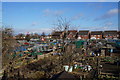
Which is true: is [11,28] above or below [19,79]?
above

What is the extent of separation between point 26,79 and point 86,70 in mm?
3701

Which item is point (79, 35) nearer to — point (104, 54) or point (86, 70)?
point (104, 54)

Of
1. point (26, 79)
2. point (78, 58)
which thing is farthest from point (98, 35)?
point (26, 79)

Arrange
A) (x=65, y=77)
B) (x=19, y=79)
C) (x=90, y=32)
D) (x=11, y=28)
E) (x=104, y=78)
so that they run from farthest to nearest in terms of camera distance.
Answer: (x=90, y=32)
(x=11, y=28)
(x=104, y=78)
(x=19, y=79)
(x=65, y=77)

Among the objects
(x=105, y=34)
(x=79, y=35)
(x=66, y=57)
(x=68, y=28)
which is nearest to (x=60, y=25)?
(x=68, y=28)

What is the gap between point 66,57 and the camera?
23.9 ft

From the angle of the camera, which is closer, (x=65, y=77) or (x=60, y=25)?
(x=65, y=77)

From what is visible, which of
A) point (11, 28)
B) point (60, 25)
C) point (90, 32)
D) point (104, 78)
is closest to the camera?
point (104, 78)

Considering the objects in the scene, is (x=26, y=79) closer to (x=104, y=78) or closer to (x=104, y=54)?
(x=104, y=78)

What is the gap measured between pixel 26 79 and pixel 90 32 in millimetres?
32368

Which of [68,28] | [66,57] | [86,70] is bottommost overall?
[86,70]

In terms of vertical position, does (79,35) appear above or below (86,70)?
above

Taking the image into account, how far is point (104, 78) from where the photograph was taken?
5.28m

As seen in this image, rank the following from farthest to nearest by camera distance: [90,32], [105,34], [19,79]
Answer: [90,32] → [105,34] → [19,79]
